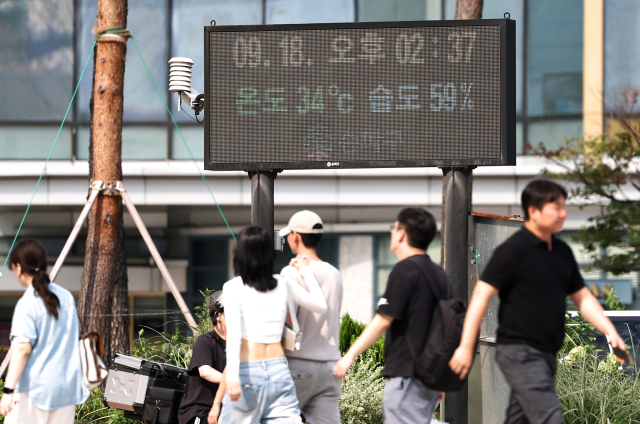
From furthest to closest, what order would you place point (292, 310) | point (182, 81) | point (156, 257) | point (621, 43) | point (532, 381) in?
1. point (621, 43)
2. point (156, 257)
3. point (182, 81)
4. point (292, 310)
5. point (532, 381)

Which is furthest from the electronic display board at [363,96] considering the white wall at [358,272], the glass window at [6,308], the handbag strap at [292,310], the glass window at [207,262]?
the glass window at [6,308]

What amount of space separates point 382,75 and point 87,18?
1060cm

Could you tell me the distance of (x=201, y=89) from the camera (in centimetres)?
1482

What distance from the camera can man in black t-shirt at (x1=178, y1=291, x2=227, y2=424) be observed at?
4.82 meters

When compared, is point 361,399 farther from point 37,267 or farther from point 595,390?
point 37,267

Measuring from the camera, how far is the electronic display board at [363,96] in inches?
233

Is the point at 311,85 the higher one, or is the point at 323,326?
the point at 311,85

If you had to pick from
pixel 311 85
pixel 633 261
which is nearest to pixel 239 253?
pixel 311 85

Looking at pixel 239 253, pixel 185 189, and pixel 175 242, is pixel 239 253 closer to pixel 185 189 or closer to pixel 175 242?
pixel 185 189

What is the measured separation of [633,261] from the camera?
12.9 metres

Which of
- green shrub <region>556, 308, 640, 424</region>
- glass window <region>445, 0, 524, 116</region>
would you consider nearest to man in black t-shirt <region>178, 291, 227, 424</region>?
green shrub <region>556, 308, 640, 424</region>

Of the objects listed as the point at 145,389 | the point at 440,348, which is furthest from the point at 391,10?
the point at 440,348

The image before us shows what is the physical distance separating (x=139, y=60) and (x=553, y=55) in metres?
8.19

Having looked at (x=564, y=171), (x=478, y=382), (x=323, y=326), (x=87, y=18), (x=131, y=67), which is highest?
(x=87, y=18)
